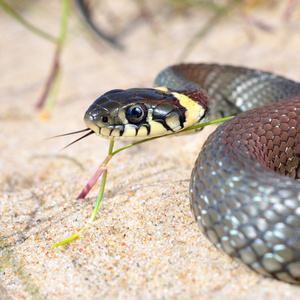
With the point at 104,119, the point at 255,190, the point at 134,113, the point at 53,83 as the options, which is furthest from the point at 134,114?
the point at 53,83

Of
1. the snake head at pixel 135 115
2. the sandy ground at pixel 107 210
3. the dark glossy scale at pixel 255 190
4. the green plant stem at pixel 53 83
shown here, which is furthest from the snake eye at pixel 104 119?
the green plant stem at pixel 53 83

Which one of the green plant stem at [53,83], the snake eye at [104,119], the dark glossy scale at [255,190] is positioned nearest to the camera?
the dark glossy scale at [255,190]

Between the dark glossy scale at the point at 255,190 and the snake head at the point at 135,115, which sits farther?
the snake head at the point at 135,115

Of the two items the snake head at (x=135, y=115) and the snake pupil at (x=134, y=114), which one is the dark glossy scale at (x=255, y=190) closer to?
the snake head at (x=135, y=115)

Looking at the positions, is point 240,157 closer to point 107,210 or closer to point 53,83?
point 107,210

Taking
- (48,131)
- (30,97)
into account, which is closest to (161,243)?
(48,131)

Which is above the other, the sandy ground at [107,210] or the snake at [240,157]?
the snake at [240,157]

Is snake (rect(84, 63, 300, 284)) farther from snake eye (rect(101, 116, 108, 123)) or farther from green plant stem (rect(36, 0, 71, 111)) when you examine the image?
green plant stem (rect(36, 0, 71, 111))

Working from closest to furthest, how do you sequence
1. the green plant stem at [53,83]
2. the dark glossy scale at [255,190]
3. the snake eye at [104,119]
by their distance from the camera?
the dark glossy scale at [255,190]
the snake eye at [104,119]
the green plant stem at [53,83]
